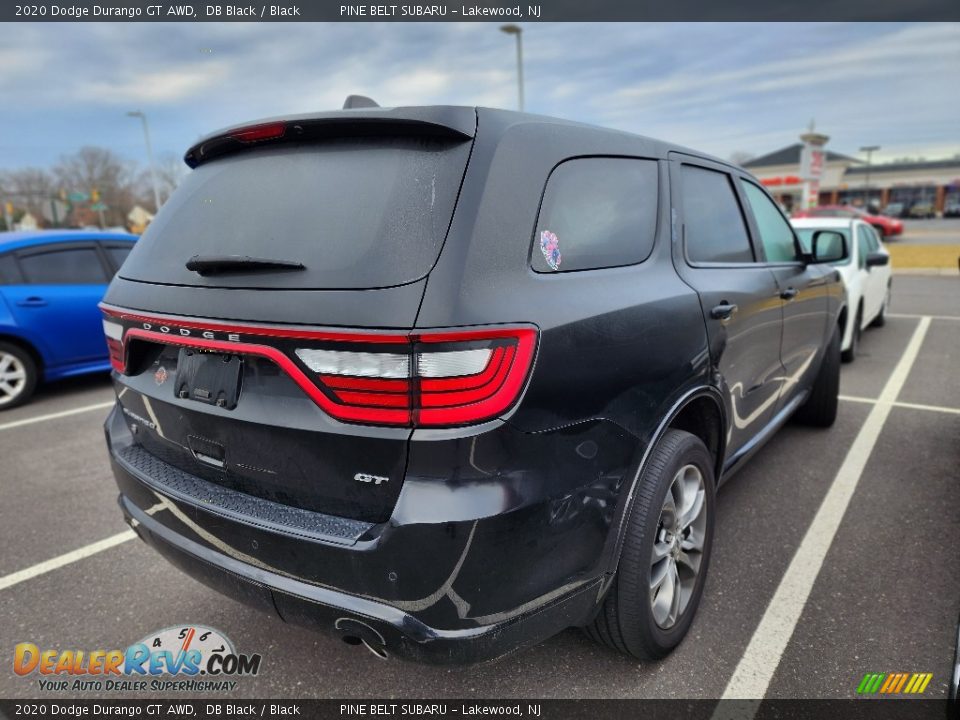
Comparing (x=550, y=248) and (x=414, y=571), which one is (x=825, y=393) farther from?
(x=414, y=571)

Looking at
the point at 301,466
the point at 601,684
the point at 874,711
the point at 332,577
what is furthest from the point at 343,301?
the point at 874,711

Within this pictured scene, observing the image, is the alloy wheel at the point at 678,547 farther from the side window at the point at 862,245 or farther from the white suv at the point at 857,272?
the side window at the point at 862,245

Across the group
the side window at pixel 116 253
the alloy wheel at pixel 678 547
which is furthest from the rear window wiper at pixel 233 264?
the side window at pixel 116 253

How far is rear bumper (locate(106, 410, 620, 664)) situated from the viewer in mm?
1525

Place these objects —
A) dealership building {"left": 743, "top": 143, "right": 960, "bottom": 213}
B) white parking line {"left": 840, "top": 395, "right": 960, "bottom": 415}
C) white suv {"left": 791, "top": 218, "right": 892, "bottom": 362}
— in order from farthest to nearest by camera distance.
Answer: dealership building {"left": 743, "top": 143, "right": 960, "bottom": 213}, white suv {"left": 791, "top": 218, "right": 892, "bottom": 362}, white parking line {"left": 840, "top": 395, "right": 960, "bottom": 415}

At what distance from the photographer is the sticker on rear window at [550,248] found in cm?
176

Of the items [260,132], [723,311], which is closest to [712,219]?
[723,311]

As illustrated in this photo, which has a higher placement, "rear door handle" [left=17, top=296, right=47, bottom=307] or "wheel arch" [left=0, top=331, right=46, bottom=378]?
"rear door handle" [left=17, top=296, right=47, bottom=307]

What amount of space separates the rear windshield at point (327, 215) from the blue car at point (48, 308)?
476 cm

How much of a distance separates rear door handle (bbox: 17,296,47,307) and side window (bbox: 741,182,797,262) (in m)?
6.15

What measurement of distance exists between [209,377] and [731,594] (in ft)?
7.46

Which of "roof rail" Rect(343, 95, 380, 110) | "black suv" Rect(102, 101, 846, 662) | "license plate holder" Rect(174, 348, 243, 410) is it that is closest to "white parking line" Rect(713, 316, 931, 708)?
"black suv" Rect(102, 101, 846, 662)

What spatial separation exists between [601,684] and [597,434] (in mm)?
1015

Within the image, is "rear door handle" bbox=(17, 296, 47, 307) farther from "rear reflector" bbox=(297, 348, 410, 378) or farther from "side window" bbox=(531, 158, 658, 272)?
"side window" bbox=(531, 158, 658, 272)
